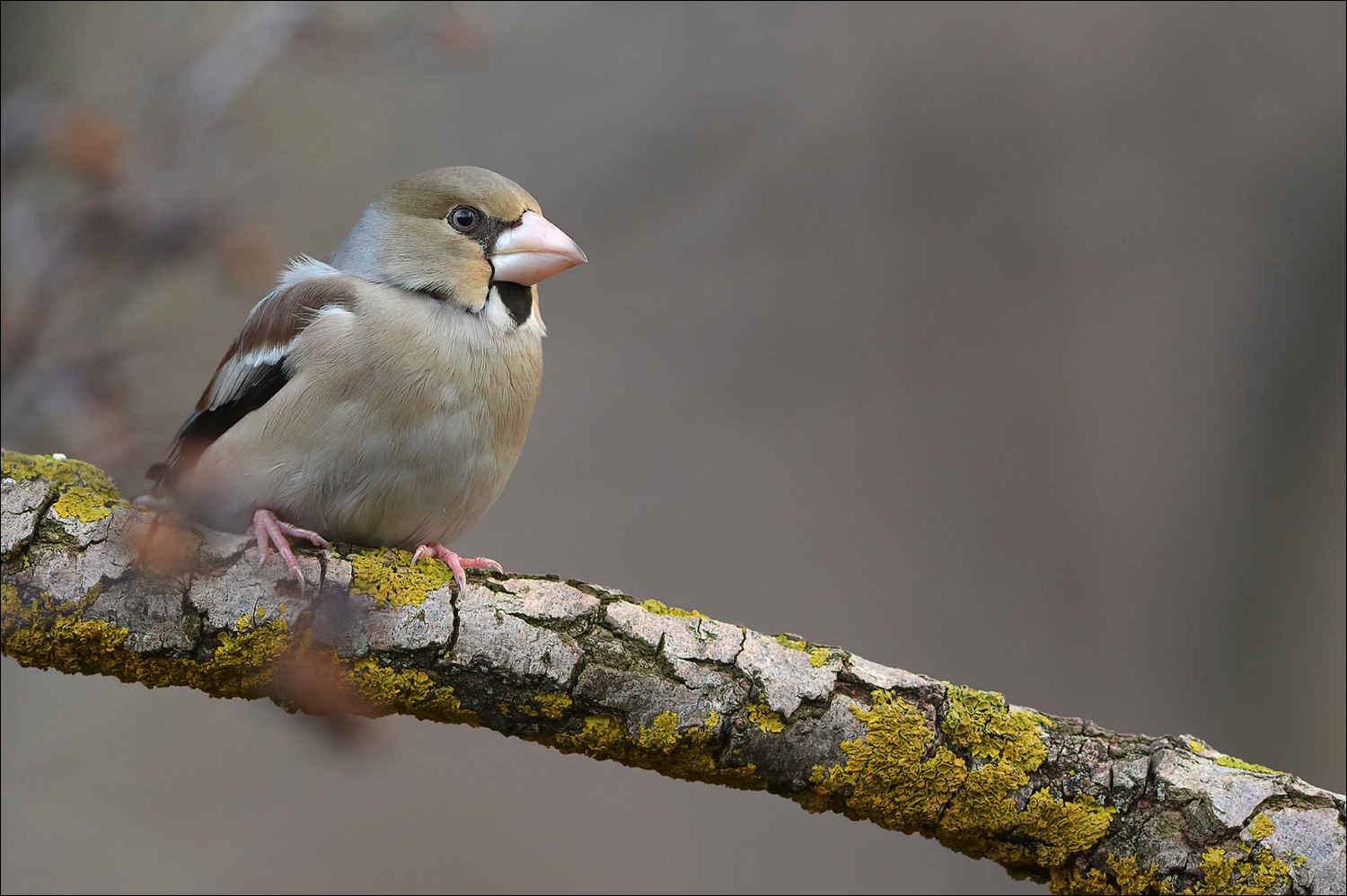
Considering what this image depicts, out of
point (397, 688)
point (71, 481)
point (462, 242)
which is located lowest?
point (397, 688)

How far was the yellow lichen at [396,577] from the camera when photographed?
213 cm

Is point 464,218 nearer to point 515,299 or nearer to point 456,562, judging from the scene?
point 515,299

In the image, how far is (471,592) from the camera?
7.13 ft

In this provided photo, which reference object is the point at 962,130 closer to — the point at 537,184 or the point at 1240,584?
the point at 537,184

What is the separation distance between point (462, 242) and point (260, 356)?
0.56 meters

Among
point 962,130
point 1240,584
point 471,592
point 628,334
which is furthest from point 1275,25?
point 471,592

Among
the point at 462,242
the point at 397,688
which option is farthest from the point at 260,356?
the point at 397,688

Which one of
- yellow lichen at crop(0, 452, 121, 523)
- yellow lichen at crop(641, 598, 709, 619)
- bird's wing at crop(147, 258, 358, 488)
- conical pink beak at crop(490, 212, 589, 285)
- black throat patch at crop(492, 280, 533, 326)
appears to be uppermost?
conical pink beak at crop(490, 212, 589, 285)

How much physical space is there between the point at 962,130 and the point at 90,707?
5.50 meters

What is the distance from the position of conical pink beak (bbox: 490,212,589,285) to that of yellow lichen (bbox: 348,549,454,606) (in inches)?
32.2

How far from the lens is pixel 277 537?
2.17m

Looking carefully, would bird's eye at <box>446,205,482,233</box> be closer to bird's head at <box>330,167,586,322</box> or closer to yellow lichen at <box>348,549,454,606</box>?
bird's head at <box>330,167,586,322</box>

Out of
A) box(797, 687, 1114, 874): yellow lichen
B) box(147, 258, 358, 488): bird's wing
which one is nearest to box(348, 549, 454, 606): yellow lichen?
box(147, 258, 358, 488): bird's wing

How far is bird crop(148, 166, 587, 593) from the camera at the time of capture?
2502 mm
